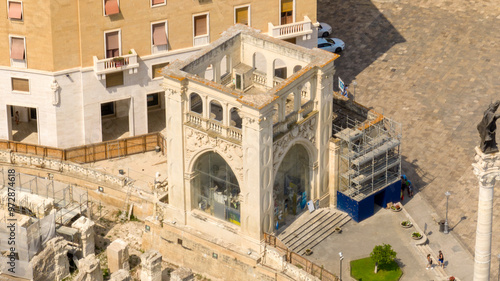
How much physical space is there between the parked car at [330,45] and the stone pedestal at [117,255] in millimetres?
35705

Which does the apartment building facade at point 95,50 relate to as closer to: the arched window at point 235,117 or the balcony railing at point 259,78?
the arched window at point 235,117

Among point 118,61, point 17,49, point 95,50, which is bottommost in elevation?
point 118,61

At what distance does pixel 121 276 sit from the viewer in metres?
119

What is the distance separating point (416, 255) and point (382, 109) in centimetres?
2295

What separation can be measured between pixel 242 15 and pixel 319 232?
23976 mm

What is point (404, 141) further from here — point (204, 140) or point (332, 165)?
point (204, 140)

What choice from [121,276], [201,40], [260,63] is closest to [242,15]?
[201,40]

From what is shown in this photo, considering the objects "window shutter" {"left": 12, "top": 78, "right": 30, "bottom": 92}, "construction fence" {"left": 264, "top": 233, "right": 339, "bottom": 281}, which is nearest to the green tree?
"construction fence" {"left": 264, "top": 233, "right": 339, "bottom": 281}

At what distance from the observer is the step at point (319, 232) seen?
398ft

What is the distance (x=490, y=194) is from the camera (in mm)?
103812

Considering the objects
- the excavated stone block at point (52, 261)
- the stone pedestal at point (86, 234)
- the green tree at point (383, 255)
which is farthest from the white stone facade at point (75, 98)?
the green tree at point (383, 255)

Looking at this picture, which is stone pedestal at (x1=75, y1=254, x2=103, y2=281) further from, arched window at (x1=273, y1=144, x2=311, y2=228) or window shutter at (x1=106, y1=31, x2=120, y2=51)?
window shutter at (x1=106, y1=31, x2=120, y2=51)

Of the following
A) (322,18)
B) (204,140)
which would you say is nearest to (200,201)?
(204,140)

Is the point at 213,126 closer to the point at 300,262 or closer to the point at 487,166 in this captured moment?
the point at 300,262
